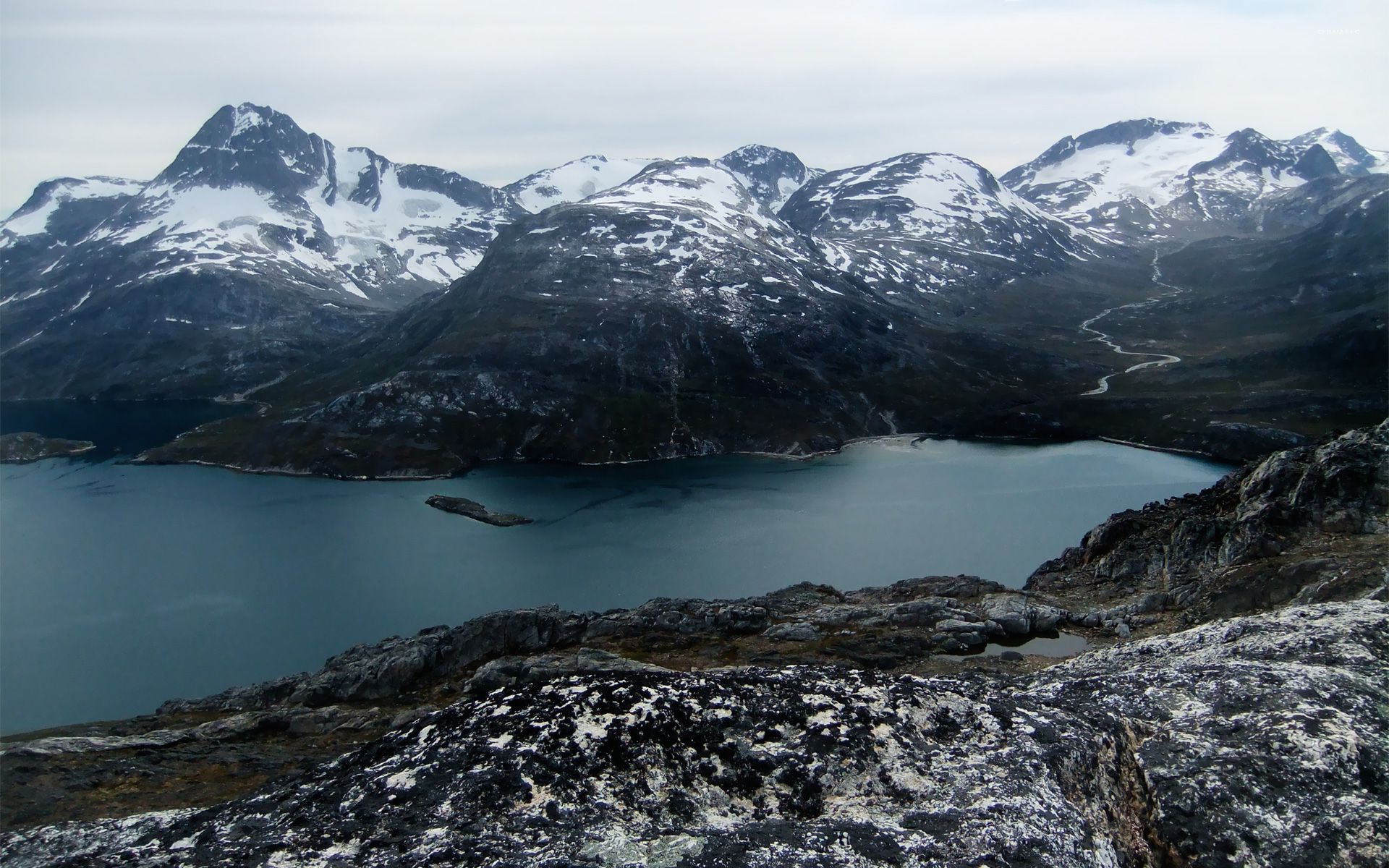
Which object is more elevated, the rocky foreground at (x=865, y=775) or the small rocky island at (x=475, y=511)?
the rocky foreground at (x=865, y=775)

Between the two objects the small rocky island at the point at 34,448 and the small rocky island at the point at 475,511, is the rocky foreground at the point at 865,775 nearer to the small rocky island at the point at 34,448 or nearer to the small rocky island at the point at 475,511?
the small rocky island at the point at 475,511

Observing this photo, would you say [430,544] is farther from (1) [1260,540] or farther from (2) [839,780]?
(2) [839,780]

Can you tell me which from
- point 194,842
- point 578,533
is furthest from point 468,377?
point 194,842

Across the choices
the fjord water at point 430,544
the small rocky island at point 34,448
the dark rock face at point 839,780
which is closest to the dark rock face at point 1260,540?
the dark rock face at point 839,780

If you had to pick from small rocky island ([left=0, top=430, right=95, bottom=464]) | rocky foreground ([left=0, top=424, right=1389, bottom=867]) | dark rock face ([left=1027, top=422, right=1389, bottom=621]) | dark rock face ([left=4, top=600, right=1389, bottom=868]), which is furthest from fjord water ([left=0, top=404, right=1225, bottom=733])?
A: dark rock face ([left=4, top=600, right=1389, bottom=868])

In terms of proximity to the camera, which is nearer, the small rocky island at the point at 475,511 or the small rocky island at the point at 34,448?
the small rocky island at the point at 475,511
